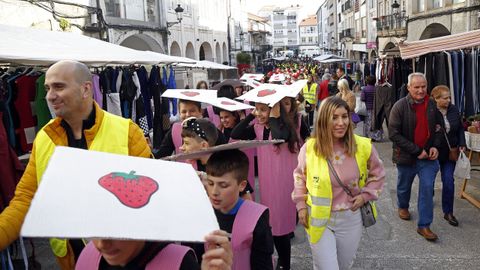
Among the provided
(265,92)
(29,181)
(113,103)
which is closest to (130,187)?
(29,181)

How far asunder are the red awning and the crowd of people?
1.75m

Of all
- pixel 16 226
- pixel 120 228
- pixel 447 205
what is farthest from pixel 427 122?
pixel 120 228

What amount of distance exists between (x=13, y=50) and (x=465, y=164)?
5.20m

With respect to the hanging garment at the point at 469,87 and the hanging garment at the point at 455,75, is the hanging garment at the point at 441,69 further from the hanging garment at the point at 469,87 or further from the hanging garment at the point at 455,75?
the hanging garment at the point at 469,87

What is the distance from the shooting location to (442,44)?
6727mm

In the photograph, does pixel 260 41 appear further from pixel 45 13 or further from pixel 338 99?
pixel 338 99

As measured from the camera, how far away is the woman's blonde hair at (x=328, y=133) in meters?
3.20

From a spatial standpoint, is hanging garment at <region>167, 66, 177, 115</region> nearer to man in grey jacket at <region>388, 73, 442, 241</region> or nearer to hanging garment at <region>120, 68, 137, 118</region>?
hanging garment at <region>120, 68, 137, 118</region>

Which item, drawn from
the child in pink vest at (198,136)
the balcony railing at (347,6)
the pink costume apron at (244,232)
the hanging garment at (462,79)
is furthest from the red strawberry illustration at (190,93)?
the balcony railing at (347,6)

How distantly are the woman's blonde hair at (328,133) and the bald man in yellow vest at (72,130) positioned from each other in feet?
4.31

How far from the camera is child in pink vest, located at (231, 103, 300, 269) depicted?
4.05 meters

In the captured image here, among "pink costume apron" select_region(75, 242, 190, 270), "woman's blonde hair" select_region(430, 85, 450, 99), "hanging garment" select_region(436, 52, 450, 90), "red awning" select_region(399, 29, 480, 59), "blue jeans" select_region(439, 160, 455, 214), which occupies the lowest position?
"blue jeans" select_region(439, 160, 455, 214)

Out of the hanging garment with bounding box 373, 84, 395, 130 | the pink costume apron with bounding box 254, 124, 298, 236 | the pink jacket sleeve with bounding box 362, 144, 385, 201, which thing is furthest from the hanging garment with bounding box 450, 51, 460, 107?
the pink jacket sleeve with bounding box 362, 144, 385, 201

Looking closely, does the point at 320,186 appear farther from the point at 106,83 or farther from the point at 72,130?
the point at 106,83
